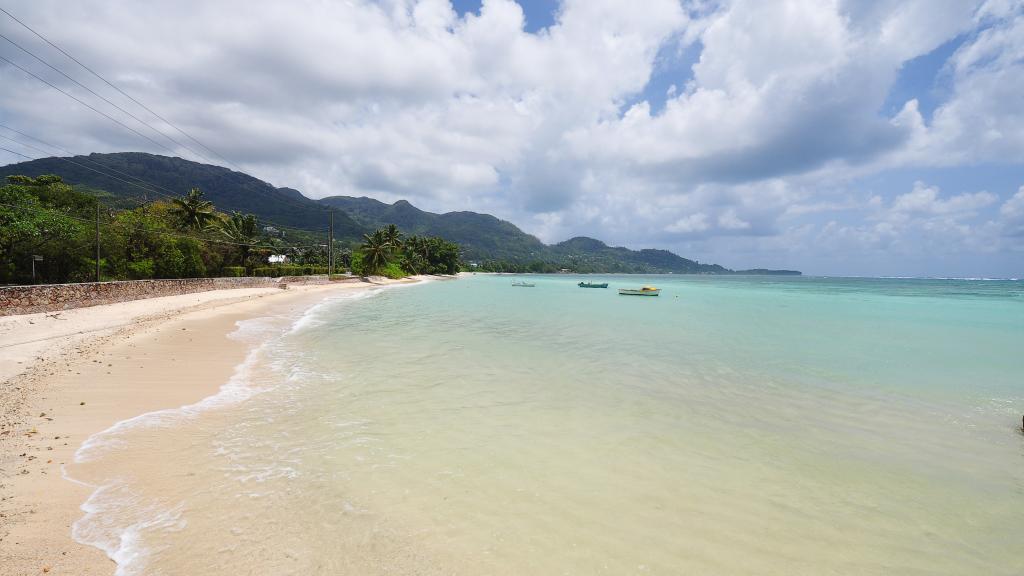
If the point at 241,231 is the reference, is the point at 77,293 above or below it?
below

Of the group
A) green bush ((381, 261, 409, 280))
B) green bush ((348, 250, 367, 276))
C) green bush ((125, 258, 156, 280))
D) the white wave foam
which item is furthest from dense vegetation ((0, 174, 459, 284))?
the white wave foam

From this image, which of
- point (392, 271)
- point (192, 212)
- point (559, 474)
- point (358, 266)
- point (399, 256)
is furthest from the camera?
point (399, 256)

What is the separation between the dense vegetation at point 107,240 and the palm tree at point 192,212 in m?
0.09

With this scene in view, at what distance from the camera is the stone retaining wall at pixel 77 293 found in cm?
1684

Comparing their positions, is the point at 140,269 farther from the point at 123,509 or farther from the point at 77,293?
the point at 123,509

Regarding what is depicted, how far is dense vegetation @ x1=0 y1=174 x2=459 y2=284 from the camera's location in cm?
2356

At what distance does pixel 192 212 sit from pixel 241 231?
11.6 meters

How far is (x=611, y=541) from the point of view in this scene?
4059 millimetres

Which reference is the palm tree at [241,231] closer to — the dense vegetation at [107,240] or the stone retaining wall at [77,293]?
the dense vegetation at [107,240]

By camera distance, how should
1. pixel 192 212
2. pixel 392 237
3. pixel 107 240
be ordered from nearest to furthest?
pixel 107 240
pixel 192 212
pixel 392 237

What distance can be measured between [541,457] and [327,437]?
3.25 meters

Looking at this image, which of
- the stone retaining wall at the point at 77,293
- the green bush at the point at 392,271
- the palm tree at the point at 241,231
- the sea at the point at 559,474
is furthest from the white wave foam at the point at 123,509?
the green bush at the point at 392,271

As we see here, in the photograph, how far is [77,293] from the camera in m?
19.9

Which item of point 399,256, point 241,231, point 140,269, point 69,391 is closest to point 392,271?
A: point 399,256
